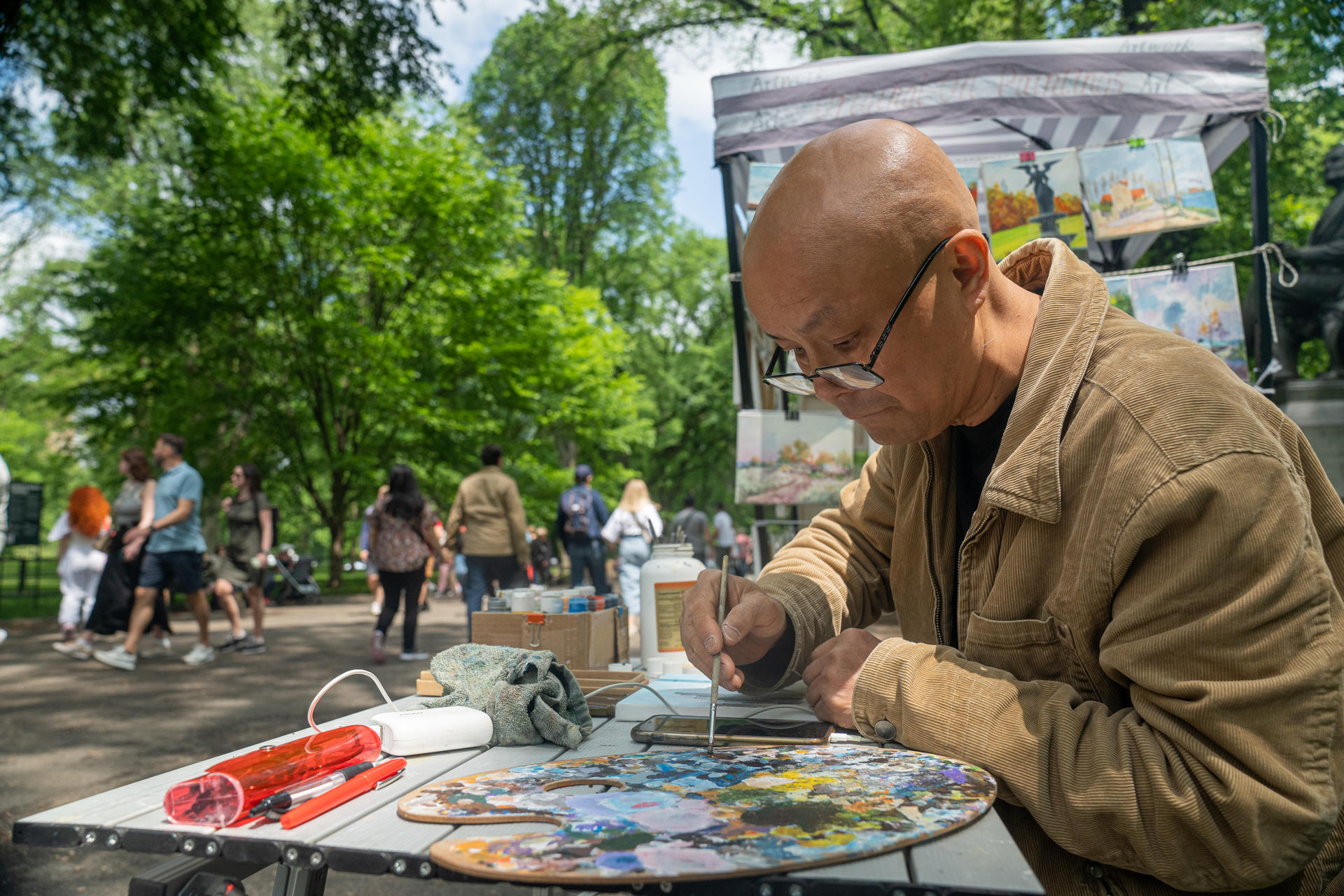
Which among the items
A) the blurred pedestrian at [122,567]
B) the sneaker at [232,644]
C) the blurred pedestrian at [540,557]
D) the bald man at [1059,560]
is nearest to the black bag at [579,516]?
the sneaker at [232,644]

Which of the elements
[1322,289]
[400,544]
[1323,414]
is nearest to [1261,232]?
[1323,414]

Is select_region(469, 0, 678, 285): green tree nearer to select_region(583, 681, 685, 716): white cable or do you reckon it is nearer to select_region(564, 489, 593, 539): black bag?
select_region(564, 489, 593, 539): black bag

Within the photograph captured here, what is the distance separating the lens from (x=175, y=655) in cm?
831

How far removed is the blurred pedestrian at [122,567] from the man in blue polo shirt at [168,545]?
0.13 metres

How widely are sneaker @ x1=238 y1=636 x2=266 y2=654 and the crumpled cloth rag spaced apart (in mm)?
7924

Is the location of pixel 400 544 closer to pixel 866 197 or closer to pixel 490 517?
pixel 490 517

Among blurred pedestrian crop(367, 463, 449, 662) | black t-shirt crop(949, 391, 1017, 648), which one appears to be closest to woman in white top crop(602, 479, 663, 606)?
blurred pedestrian crop(367, 463, 449, 662)

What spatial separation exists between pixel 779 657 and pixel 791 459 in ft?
7.12

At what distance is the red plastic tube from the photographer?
1015 millimetres

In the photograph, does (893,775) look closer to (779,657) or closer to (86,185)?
(779,657)

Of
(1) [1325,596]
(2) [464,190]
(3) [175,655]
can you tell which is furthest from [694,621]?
(2) [464,190]

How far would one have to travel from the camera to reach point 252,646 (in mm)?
8711

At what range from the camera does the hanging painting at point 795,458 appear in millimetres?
3877

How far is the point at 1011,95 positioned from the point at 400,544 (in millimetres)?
5758
